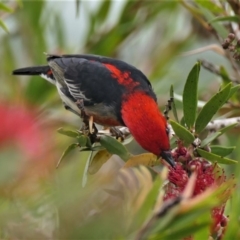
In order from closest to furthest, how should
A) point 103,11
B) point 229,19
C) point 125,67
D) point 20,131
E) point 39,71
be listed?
point 20,131 → point 229,19 → point 125,67 → point 39,71 → point 103,11

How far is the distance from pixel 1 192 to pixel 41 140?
0.20 feet

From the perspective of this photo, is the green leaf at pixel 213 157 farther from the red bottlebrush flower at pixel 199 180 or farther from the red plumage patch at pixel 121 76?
the red plumage patch at pixel 121 76

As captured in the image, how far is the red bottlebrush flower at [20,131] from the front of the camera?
0.44m

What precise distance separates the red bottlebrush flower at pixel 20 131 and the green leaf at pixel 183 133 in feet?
1.59

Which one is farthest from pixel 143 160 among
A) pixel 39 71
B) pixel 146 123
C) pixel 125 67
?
pixel 39 71

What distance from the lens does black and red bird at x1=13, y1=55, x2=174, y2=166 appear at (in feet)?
5.83

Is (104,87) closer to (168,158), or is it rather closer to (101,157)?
(101,157)

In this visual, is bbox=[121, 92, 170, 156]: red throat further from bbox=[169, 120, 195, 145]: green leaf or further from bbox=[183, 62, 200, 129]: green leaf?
bbox=[169, 120, 195, 145]: green leaf

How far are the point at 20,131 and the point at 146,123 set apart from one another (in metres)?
1.03

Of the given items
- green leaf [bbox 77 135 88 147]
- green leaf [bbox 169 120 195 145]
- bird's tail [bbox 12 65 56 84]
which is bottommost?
bird's tail [bbox 12 65 56 84]

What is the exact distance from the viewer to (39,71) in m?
2.36

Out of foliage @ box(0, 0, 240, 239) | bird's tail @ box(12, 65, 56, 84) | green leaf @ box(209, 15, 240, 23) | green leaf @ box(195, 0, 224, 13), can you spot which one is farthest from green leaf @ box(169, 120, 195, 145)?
bird's tail @ box(12, 65, 56, 84)

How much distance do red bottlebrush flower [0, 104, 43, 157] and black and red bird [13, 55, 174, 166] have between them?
1052 millimetres

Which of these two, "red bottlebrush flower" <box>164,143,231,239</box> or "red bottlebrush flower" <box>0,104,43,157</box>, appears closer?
"red bottlebrush flower" <box>0,104,43,157</box>
